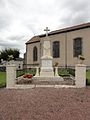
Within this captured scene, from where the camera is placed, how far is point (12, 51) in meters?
79.2

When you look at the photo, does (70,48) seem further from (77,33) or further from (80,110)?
(80,110)

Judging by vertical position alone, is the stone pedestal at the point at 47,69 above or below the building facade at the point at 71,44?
below

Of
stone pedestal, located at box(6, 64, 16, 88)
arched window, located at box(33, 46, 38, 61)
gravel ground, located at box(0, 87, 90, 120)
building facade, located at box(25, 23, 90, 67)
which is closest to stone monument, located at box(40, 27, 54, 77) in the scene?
stone pedestal, located at box(6, 64, 16, 88)

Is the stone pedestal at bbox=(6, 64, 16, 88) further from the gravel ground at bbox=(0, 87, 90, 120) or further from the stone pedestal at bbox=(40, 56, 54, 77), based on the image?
the stone pedestal at bbox=(40, 56, 54, 77)

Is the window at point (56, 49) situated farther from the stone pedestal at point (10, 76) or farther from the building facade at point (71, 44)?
the stone pedestal at point (10, 76)

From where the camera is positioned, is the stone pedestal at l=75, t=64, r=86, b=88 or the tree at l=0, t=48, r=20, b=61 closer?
the stone pedestal at l=75, t=64, r=86, b=88

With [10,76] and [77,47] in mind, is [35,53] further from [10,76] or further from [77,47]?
[10,76]

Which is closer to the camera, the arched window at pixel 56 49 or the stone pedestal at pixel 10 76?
the stone pedestal at pixel 10 76

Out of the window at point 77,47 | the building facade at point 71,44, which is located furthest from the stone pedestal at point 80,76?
the window at point 77,47

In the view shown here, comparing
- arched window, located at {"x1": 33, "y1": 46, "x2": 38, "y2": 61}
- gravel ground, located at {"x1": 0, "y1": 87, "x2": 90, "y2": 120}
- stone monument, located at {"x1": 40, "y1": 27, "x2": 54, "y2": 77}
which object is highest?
arched window, located at {"x1": 33, "y1": 46, "x2": 38, "y2": 61}

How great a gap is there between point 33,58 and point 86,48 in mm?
16997

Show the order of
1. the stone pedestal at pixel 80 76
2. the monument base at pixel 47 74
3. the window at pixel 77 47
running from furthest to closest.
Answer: the window at pixel 77 47 < the monument base at pixel 47 74 < the stone pedestal at pixel 80 76

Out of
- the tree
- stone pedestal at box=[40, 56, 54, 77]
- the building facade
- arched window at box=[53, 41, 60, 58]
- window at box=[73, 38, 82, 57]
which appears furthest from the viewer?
the tree

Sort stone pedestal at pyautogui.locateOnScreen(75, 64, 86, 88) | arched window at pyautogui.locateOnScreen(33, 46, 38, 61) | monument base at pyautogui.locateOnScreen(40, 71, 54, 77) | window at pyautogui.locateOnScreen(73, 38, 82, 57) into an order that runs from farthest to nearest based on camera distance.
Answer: arched window at pyautogui.locateOnScreen(33, 46, 38, 61), window at pyautogui.locateOnScreen(73, 38, 82, 57), monument base at pyautogui.locateOnScreen(40, 71, 54, 77), stone pedestal at pyautogui.locateOnScreen(75, 64, 86, 88)
